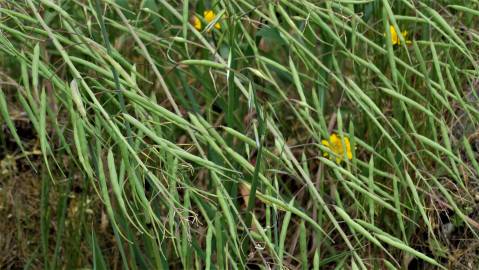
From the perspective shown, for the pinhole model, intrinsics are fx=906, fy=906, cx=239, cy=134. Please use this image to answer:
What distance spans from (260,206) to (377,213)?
32 centimetres

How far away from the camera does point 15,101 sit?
6.64ft

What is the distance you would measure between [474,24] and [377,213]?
1.68 feet

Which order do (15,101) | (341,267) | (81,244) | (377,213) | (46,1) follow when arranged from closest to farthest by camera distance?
(46,1) < (341,267) < (377,213) < (81,244) < (15,101)

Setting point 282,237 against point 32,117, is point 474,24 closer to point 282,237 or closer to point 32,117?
point 282,237

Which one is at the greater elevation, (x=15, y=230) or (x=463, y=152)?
(x=463, y=152)

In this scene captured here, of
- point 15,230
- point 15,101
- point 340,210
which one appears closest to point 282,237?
point 340,210

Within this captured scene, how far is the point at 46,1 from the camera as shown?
1070 millimetres

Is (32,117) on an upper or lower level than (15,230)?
upper

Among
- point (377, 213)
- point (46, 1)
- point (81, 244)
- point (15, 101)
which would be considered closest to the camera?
point (46, 1)

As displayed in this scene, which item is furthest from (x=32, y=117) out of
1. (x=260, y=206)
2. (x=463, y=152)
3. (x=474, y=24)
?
(x=474, y=24)

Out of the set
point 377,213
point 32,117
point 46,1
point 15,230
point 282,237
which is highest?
point 46,1

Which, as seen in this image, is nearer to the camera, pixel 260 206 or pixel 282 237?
pixel 282 237

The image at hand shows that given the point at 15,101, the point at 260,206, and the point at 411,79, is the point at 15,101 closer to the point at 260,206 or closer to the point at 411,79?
→ the point at 260,206

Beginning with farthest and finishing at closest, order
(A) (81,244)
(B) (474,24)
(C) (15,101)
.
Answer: (C) (15,101) < (B) (474,24) < (A) (81,244)
